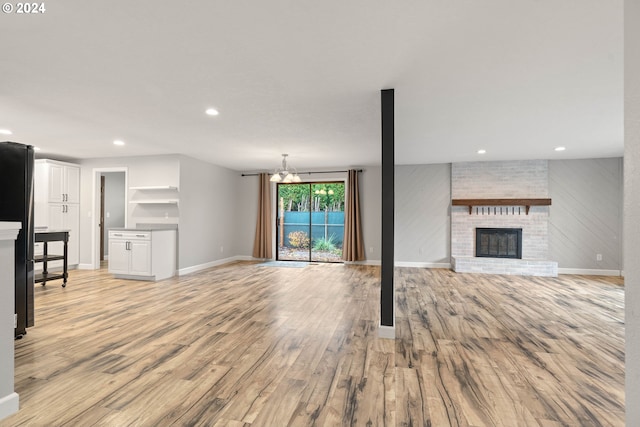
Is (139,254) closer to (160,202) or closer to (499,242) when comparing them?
(160,202)

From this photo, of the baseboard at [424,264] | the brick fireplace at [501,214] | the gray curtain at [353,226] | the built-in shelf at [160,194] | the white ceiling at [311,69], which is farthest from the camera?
the gray curtain at [353,226]

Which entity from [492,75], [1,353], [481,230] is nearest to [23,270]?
[1,353]

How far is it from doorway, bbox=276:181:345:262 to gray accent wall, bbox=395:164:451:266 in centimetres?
150

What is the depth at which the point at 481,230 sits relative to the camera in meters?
6.74

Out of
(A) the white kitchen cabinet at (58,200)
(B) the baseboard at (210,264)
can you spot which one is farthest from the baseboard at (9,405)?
(A) the white kitchen cabinet at (58,200)

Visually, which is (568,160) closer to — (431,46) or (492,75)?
(492,75)

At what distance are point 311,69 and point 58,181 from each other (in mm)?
6520

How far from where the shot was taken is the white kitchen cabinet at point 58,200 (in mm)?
5969

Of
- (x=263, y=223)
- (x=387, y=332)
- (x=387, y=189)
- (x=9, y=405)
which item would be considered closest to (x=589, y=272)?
(x=387, y=332)

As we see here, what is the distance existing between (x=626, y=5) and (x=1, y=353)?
3.19 metres

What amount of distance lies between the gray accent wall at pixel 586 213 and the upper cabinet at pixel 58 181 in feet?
34.3

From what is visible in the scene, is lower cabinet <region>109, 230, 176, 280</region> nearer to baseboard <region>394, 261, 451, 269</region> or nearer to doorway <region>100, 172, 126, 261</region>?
doorway <region>100, 172, 126, 261</region>

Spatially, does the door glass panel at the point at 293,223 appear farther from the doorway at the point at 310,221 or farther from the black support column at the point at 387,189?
the black support column at the point at 387,189

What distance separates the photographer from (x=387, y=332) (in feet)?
9.33
